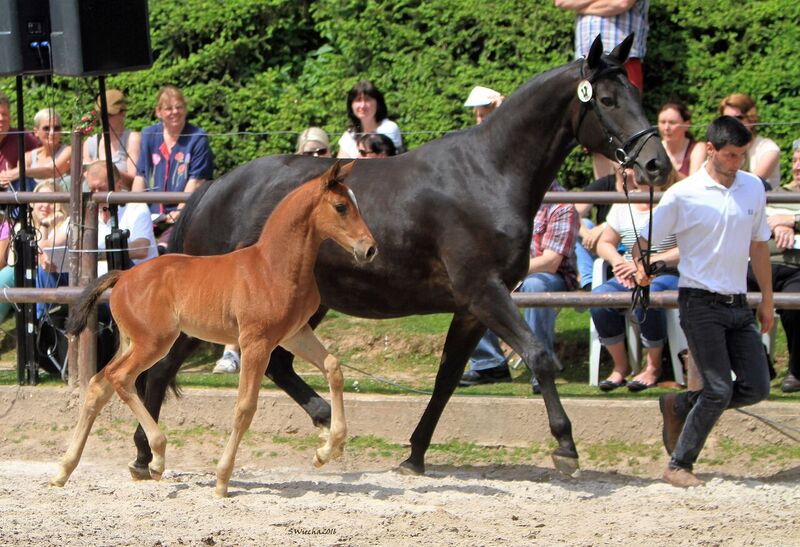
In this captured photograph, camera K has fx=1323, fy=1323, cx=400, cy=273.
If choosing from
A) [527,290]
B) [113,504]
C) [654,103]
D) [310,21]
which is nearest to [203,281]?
[113,504]

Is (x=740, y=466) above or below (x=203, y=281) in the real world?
below

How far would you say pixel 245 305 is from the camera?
6254mm

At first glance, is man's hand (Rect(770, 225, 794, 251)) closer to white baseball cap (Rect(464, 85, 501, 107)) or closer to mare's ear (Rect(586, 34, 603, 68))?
white baseball cap (Rect(464, 85, 501, 107))

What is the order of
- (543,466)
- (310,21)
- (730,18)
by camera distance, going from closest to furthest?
(543,466)
(730,18)
(310,21)

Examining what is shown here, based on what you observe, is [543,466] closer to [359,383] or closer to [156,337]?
[359,383]

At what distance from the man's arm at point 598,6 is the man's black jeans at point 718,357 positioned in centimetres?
415

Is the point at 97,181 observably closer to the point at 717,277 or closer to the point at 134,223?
the point at 134,223

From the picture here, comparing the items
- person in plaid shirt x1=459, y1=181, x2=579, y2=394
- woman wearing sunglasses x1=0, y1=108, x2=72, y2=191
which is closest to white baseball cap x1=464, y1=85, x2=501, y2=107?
person in plaid shirt x1=459, y1=181, x2=579, y2=394

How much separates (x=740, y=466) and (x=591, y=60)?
2521mm

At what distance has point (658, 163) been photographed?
657 centimetres

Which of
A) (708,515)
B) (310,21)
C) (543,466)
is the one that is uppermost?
(310,21)

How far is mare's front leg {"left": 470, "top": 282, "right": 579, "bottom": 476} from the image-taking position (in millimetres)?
6562

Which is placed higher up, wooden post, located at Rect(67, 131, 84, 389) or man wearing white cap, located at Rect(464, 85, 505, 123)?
man wearing white cap, located at Rect(464, 85, 505, 123)

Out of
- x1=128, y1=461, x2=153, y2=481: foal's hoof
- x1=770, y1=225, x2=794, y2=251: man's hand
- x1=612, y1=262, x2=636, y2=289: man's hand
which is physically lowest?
x1=128, y1=461, x2=153, y2=481: foal's hoof
